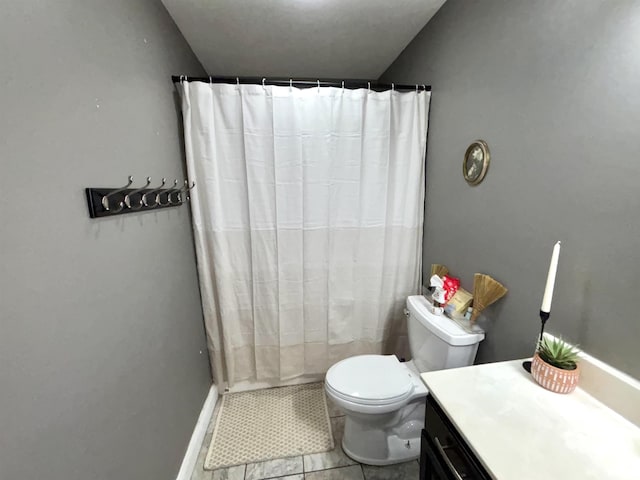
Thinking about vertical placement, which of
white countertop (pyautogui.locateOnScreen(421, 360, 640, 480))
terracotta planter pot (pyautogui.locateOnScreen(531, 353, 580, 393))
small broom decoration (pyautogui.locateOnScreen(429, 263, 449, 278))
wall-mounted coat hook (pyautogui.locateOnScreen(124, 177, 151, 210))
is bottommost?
white countertop (pyautogui.locateOnScreen(421, 360, 640, 480))

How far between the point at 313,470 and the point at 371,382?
58 centimetres

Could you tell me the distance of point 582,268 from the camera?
0.83 m

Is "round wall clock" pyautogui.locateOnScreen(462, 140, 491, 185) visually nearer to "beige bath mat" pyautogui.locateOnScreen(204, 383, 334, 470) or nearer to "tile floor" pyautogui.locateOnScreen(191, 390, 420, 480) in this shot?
"tile floor" pyautogui.locateOnScreen(191, 390, 420, 480)

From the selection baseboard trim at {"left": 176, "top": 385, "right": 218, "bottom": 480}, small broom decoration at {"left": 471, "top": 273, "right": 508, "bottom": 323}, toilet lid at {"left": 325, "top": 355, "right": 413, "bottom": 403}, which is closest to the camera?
small broom decoration at {"left": 471, "top": 273, "right": 508, "bottom": 323}

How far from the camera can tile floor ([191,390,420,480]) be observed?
134 cm

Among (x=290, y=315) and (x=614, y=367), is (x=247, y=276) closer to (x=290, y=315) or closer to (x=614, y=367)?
(x=290, y=315)

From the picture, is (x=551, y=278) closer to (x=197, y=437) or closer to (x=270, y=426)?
(x=270, y=426)

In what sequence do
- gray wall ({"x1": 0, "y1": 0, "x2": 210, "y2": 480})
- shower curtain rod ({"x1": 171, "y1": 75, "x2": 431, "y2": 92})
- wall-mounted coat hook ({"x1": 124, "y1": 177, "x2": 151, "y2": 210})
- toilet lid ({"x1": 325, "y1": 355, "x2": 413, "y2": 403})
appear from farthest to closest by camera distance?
shower curtain rod ({"x1": 171, "y1": 75, "x2": 431, "y2": 92}) → toilet lid ({"x1": 325, "y1": 355, "x2": 413, "y2": 403}) → wall-mounted coat hook ({"x1": 124, "y1": 177, "x2": 151, "y2": 210}) → gray wall ({"x1": 0, "y1": 0, "x2": 210, "y2": 480})

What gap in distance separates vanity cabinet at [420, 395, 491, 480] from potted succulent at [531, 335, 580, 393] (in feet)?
1.14

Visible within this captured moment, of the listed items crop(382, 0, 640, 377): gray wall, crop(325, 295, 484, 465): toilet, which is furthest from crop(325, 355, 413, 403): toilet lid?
crop(382, 0, 640, 377): gray wall

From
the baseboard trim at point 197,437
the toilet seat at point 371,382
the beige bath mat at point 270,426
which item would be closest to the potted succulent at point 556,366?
the toilet seat at point 371,382

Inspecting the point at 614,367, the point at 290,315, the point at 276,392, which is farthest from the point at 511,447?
the point at 276,392

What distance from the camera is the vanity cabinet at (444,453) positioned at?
658 mm

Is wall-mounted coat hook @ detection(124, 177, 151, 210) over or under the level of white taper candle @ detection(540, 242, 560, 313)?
over
